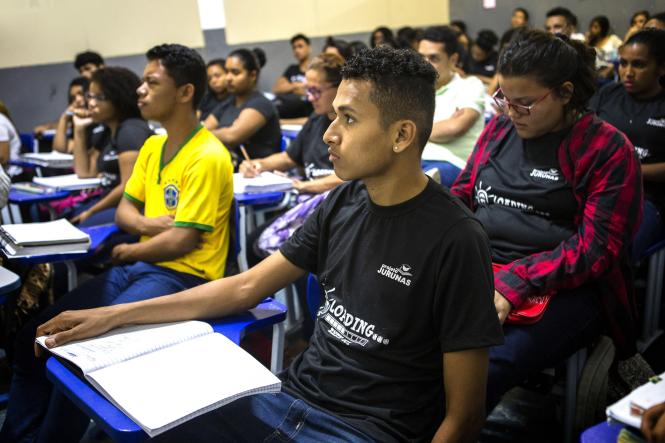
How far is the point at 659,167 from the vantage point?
257 centimetres

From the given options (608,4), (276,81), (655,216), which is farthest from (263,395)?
(276,81)

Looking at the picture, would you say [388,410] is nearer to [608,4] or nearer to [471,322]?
[471,322]

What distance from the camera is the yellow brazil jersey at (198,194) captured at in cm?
204

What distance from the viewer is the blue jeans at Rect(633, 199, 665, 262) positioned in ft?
7.61

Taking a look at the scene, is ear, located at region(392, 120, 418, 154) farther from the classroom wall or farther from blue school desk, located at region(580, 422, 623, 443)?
the classroom wall

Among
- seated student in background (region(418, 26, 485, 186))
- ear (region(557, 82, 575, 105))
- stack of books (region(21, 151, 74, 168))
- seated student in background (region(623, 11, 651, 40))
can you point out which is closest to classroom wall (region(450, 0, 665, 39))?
seated student in background (region(623, 11, 651, 40))

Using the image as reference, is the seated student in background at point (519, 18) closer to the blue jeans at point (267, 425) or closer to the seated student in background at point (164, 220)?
the seated student in background at point (164, 220)

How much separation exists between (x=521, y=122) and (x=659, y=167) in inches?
41.1

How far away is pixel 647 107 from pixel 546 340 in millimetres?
1518

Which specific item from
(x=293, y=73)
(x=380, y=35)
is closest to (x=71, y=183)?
(x=293, y=73)

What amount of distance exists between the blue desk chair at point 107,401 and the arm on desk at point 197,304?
0.04m

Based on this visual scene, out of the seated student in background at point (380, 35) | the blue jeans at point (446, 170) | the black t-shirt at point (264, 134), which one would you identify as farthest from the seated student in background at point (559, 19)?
the seated student in background at point (380, 35)

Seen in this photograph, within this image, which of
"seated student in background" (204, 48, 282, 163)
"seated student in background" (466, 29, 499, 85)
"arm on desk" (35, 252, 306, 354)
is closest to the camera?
"arm on desk" (35, 252, 306, 354)

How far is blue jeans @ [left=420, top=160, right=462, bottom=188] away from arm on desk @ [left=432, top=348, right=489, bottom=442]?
1543 millimetres
